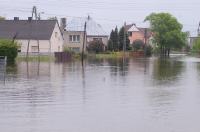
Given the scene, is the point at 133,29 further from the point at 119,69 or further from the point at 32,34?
the point at 119,69

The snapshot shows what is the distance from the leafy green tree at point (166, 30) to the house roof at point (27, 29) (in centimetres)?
4406

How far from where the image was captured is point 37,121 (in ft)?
46.0

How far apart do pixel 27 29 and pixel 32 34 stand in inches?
66.6

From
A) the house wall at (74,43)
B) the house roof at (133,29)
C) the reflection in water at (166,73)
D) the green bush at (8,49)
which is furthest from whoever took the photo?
the house roof at (133,29)

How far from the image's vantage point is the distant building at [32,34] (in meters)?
92.2

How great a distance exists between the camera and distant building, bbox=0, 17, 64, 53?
302ft

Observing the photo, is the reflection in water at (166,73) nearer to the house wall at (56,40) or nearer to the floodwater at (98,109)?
the floodwater at (98,109)

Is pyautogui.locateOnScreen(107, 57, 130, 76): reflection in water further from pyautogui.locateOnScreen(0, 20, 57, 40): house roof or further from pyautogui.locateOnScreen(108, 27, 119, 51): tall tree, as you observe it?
pyautogui.locateOnScreen(108, 27, 119, 51): tall tree

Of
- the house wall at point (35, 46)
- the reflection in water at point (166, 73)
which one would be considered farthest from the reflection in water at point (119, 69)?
the house wall at point (35, 46)

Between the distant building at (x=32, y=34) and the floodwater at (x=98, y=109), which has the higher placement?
the distant building at (x=32, y=34)

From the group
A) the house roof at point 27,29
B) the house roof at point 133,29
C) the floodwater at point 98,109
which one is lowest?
the floodwater at point 98,109

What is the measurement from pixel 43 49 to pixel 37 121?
3134 inches

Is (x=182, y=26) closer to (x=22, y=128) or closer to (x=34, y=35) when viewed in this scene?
(x=34, y=35)

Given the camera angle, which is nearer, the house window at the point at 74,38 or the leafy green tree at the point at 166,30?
the house window at the point at 74,38
